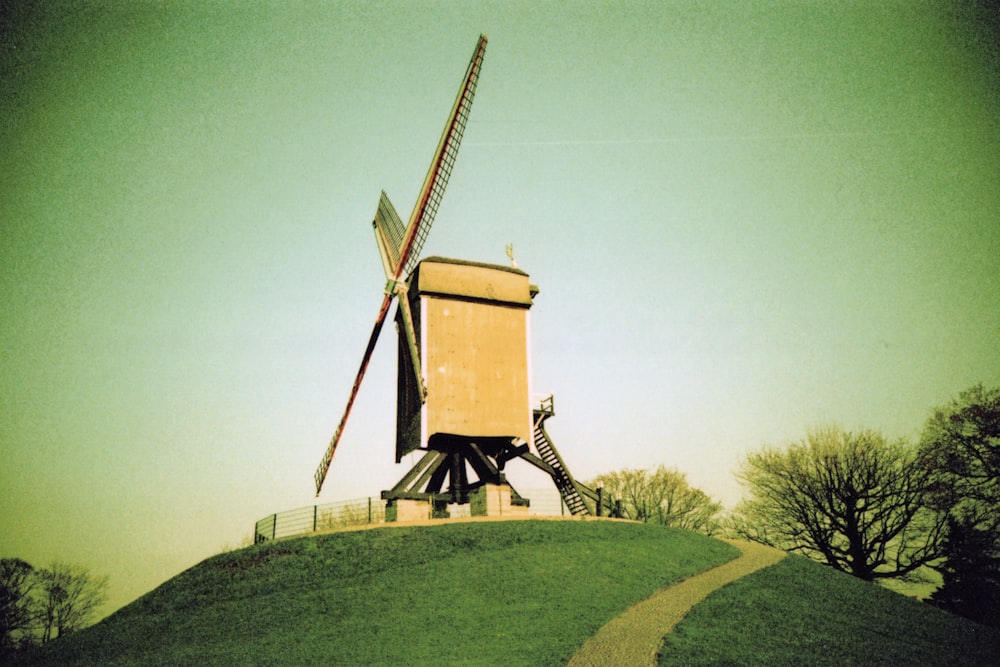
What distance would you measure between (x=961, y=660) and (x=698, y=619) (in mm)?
6439

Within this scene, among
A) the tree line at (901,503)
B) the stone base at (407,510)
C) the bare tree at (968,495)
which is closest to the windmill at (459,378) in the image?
the stone base at (407,510)

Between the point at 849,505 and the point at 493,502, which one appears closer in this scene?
the point at 493,502

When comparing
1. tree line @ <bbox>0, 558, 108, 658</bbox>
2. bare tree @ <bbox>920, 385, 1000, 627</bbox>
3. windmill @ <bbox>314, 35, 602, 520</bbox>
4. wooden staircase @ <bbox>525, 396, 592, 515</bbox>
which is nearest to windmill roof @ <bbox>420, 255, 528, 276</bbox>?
windmill @ <bbox>314, 35, 602, 520</bbox>

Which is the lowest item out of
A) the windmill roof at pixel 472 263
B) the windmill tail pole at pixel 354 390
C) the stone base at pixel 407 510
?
the stone base at pixel 407 510

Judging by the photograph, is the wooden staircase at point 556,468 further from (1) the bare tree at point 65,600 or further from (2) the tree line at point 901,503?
(1) the bare tree at point 65,600

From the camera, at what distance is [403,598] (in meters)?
15.3

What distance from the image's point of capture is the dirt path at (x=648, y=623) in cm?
1180

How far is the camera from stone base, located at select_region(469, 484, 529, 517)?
22797mm

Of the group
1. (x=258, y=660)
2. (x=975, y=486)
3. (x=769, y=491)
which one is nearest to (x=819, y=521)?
(x=769, y=491)

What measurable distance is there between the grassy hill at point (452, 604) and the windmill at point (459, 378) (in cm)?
351

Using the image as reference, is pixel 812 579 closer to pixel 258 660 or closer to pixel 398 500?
pixel 398 500

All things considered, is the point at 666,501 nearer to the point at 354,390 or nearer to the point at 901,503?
the point at 901,503

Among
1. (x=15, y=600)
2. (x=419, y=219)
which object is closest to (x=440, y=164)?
(x=419, y=219)

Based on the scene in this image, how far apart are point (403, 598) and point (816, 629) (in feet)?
33.8
